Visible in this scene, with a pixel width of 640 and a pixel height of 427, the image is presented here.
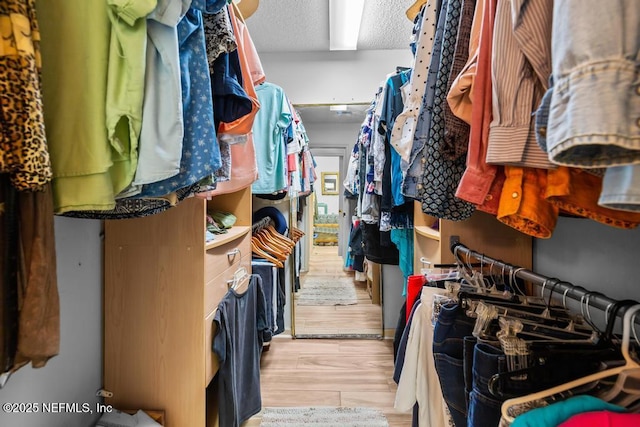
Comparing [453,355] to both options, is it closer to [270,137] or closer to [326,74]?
[270,137]

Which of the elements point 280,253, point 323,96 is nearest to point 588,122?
point 280,253

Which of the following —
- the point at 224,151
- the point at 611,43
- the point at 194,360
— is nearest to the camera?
the point at 611,43

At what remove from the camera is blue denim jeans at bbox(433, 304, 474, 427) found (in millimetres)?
798

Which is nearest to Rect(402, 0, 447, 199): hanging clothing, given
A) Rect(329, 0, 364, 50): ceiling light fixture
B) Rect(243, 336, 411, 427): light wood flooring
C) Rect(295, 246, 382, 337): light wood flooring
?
Rect(329, 0, 364, 50): ceiling light fixture

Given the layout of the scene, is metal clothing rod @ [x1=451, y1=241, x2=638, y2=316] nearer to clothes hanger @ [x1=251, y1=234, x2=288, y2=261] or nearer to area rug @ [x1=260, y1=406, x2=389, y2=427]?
area rug @ [x1=260, y1=406, x2=389, y2=427]

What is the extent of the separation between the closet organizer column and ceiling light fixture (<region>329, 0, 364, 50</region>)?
1.60 meters

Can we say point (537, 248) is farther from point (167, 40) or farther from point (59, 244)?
point (59, 244)

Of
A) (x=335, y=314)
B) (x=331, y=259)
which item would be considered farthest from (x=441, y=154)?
(x=331, y=259)

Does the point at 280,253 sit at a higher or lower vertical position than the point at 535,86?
lower

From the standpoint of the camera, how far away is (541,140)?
386 millimetres

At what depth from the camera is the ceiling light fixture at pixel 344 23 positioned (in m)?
2.03

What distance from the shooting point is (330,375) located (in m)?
2.15

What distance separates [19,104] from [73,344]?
0.90 meters

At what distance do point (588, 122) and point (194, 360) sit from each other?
125cm
